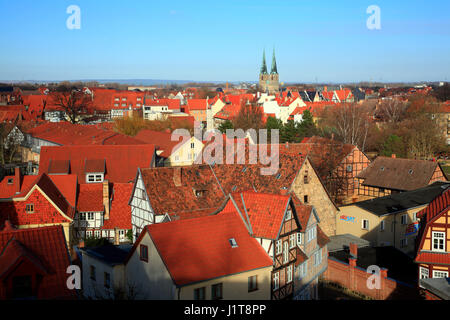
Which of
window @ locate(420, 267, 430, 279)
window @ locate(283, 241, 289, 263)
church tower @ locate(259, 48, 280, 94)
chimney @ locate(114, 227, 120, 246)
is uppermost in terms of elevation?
church tower @ locate(259, 48, 280, 94)

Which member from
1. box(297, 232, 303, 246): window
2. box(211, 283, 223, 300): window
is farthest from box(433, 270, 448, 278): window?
box(211, 283, 223, 300): window

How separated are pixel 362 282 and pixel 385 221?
26.7ft

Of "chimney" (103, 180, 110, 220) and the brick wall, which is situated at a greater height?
"chimney" (103, 180, 110, 220)

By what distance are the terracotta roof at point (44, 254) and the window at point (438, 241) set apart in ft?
50.8

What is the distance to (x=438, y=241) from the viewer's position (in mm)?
21953

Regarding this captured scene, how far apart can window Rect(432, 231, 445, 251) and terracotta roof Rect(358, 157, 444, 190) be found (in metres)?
18.7

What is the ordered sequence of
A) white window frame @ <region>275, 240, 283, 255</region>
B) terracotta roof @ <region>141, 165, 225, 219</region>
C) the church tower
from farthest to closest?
the church tower < terracotta roof @ <region>141, 165, 225, 219</region> < white window frame @ <region>275, 240, 283, 255</region>

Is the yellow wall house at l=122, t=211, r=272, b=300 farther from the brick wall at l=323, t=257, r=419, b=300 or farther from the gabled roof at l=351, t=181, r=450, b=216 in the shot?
the gabled roof at l=351, t=181, r=450, b=216

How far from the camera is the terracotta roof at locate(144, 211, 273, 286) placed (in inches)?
697

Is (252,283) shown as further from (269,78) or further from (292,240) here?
(269,78)

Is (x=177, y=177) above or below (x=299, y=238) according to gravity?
above

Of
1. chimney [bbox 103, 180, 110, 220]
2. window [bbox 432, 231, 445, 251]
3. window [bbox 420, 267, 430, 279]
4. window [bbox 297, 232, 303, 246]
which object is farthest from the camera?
chimney [bbox 103, 180, 110, 220]

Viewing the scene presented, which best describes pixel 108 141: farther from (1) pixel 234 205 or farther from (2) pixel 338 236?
(1) pixel 234 205

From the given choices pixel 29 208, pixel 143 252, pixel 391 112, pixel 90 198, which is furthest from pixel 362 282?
pixel 391 112
